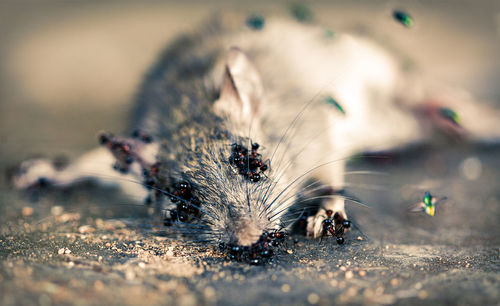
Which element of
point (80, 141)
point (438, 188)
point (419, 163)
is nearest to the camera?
point (438, 188)

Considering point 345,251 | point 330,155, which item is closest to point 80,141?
point 330,155

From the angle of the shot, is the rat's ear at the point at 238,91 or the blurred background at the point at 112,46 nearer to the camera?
the rat's ear at the point at 238,91

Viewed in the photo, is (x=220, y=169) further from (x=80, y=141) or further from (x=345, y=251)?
(x=80, y=141)

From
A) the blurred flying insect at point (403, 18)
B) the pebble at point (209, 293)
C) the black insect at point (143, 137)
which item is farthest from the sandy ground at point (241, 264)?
the blurred flying insect at point (403, 18)

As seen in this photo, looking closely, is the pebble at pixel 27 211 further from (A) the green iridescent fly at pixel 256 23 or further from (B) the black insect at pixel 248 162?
(A) the green iridescent fly at pixel 256 23

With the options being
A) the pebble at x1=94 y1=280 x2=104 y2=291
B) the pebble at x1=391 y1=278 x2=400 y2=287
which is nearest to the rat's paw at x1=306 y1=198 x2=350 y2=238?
the pebble at x1=391 y1=278 x2=400 y2=287

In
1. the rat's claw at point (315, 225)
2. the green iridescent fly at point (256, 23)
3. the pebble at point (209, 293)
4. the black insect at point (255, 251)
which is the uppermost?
→ the green iridescent fly at point (256, 23)
